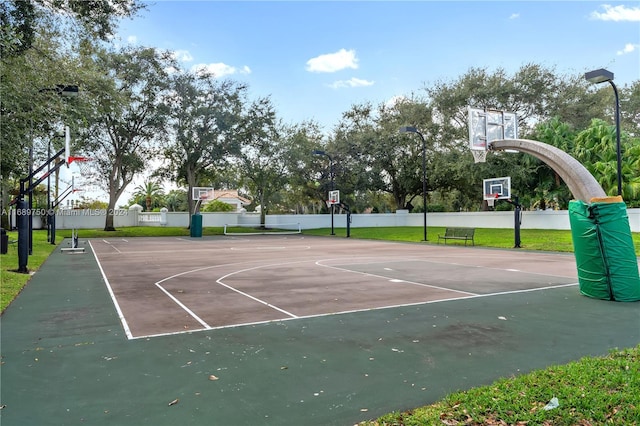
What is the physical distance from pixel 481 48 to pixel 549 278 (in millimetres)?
7841

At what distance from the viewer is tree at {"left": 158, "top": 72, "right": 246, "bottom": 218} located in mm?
35750

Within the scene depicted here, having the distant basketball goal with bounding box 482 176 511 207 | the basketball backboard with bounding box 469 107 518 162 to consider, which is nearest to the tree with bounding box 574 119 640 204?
the distant basketball goal with bounding box 482 176 511 207

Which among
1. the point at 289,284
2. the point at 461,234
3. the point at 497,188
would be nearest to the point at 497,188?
the point at 497,188

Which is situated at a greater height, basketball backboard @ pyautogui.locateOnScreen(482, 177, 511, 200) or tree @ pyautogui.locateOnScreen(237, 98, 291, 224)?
tree @ pyautogui.locateOnScreen(237, 98, 291, 224)

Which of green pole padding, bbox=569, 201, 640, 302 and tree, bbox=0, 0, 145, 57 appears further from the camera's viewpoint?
tree, bbox=0, 0, 145, 57

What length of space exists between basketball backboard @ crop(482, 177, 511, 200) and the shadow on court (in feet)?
44.0

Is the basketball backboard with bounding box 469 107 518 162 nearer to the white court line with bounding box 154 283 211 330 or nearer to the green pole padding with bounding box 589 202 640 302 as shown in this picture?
the green pole padding with bounding box 589 202 640 302

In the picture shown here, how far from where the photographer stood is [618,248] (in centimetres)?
796

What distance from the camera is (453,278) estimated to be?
36.8 feet

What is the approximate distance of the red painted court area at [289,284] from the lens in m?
7.24

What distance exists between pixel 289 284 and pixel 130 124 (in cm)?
3069

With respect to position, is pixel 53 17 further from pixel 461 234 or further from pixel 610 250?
pixel 461 234

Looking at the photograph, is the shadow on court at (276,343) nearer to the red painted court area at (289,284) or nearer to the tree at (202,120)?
the red painted court area at (289,284)

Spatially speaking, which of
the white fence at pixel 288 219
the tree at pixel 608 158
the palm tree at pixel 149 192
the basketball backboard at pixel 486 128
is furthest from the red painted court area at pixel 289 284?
the palm tree at pixel 149 192
